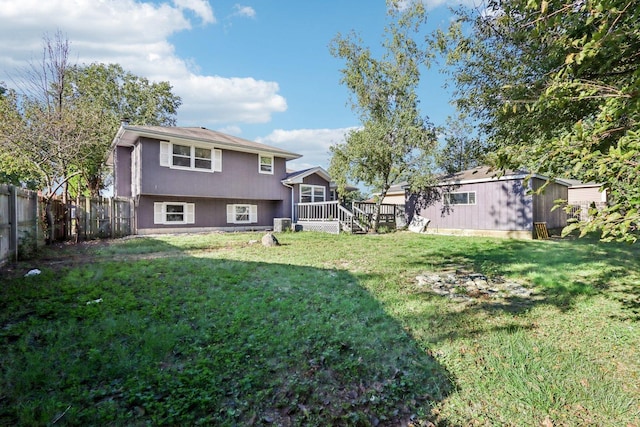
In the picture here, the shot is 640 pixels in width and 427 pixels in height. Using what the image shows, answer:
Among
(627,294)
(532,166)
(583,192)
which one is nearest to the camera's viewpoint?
(532,166)

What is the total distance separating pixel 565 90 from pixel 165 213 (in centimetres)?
1498

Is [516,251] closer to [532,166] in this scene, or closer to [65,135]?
[532,166]

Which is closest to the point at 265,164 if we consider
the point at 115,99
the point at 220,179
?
the point at 220,179

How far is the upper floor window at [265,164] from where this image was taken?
53.6 feet

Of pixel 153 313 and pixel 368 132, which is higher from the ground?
pixel 368 132

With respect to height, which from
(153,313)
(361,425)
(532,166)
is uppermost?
(532,166)

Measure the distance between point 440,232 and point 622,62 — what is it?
41.2 ft

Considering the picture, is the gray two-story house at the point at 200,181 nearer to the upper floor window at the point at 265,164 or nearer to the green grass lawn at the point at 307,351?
the upper floor window at the point at 265,164

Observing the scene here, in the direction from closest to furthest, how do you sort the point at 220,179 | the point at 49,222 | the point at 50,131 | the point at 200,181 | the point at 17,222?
the point at 17,222, the point at 49,222, the point at 50,131, the point at 200,181, the point at 220,179

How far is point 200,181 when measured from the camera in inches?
566

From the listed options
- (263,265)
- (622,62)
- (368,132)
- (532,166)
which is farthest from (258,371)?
(368,132)

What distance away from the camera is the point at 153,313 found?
11.7 ft

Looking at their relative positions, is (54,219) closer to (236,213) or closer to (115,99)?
(236,213)

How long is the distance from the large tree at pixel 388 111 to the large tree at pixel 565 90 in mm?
7778
